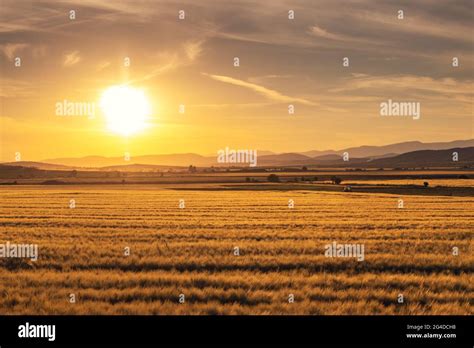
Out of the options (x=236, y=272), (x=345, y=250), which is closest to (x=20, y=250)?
(x=236, y=272)

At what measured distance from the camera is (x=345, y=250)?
14.3m

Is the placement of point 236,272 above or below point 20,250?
below

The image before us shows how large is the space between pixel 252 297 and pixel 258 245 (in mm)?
6338

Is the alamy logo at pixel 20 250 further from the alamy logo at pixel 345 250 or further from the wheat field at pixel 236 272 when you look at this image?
the alamy logo at pixel 345 250

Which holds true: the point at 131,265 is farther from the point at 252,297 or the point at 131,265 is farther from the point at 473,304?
the point at 473,304

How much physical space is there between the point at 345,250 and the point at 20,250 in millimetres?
11522

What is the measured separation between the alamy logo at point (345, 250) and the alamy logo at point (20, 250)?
9838 mm

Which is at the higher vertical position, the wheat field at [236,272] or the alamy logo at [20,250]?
the alamy logo at [20,250]
